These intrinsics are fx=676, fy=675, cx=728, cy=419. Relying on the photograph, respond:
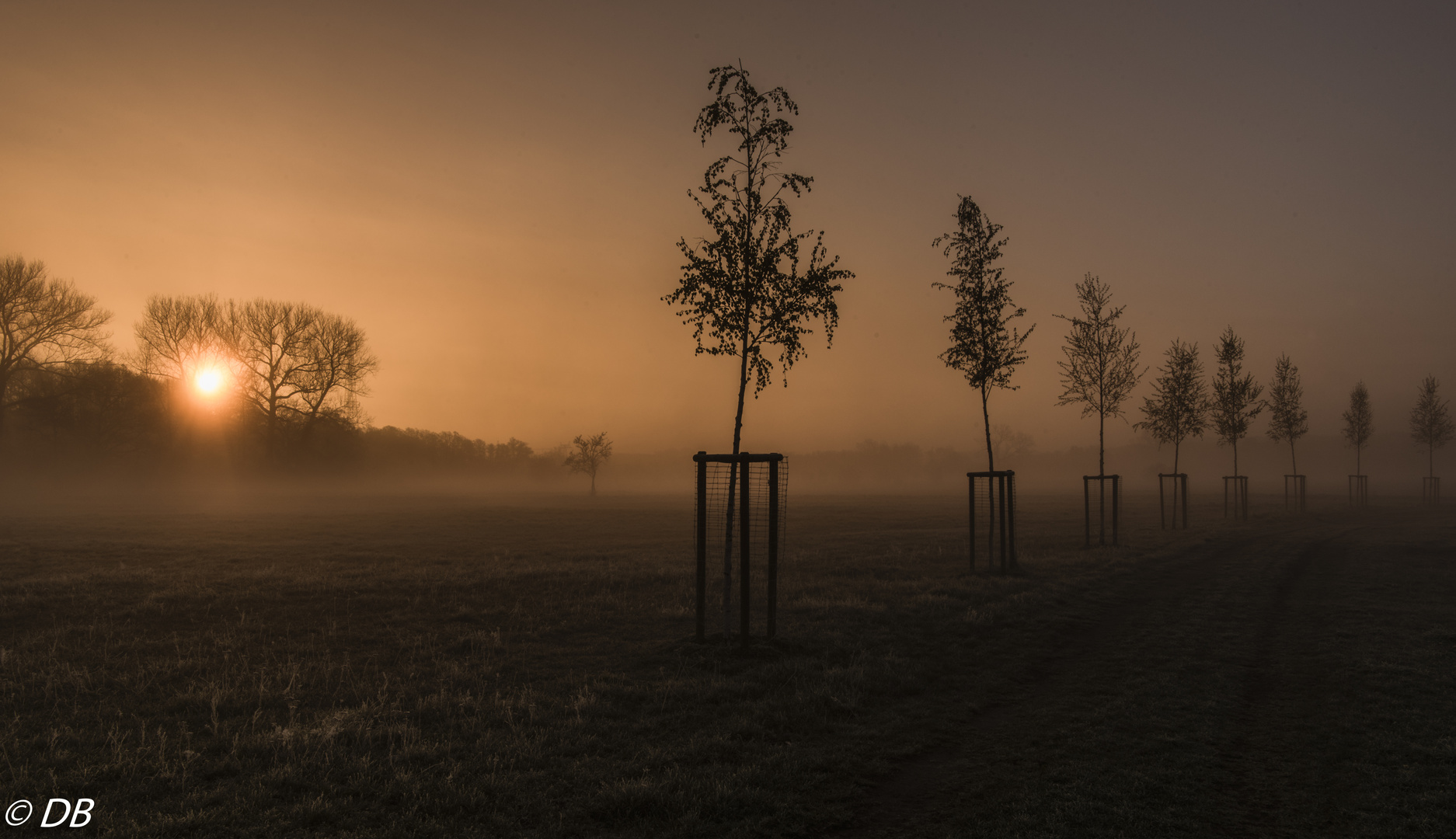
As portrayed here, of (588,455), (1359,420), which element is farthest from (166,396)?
(1359,420)

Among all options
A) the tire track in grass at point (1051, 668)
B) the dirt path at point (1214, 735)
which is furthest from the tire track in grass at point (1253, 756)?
the tire track in grass at point (1051, 668)

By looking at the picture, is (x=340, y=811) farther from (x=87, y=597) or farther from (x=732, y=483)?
(x=87, y=597)

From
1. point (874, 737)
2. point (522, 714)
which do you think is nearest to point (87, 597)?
point (522, 714)

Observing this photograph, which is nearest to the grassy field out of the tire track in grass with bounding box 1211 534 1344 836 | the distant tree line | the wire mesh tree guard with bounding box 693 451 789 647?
the tire track in grass with bounding box 1211 534 1344 836

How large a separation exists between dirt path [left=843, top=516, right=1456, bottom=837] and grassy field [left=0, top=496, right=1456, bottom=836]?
5 centimetres

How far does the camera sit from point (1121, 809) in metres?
6.27

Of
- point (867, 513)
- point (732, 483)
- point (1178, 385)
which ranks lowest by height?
point (867, 513)

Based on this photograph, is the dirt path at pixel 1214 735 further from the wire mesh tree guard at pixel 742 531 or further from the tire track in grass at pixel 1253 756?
the wire mesh tree guard at pixel 742 531

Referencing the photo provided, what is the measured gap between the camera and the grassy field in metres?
6.35

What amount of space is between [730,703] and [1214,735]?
598 centimetres

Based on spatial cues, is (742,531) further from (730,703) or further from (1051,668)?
(1051,668)

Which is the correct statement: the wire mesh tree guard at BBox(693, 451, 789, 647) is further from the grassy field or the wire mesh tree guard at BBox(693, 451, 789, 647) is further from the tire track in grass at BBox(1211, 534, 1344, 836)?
the tire track in grass at BBox(1211, 534, 1344, 836)

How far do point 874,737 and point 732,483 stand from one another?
223 inches

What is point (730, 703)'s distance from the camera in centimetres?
941
